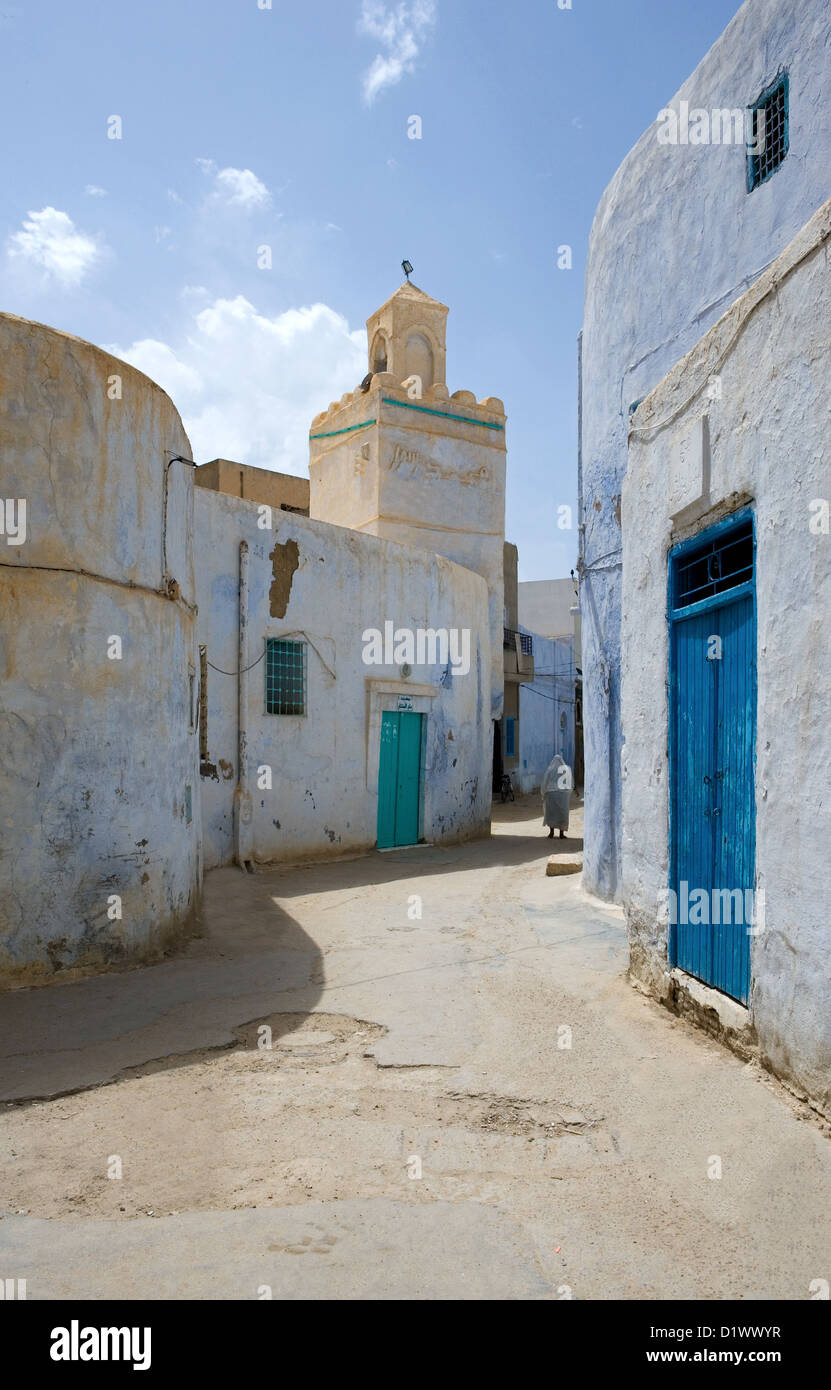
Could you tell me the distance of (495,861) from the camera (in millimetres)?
13023

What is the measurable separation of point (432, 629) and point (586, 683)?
5615mm

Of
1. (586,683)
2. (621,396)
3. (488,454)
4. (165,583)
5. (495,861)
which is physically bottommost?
(495,861)

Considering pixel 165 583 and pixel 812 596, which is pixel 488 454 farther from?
pixel 812 596

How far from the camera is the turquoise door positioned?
1379 centimetres

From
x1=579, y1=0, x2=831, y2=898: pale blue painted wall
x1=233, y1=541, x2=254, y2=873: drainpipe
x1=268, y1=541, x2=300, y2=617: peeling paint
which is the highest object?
x1=579, y1=0, x2=831, y2=898: pale blue painted wall

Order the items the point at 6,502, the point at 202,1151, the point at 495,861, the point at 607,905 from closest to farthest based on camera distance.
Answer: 1. the point at 202,1151
2. the point at 6,502
3. the point at 607,905
4. the point at 495,861

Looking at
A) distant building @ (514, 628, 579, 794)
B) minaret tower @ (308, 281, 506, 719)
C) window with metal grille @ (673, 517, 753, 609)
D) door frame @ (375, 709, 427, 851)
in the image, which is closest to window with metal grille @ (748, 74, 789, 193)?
window with metal grille @ (673, 517, 753, 609)

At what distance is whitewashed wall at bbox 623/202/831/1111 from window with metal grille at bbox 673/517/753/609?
140 millimetres

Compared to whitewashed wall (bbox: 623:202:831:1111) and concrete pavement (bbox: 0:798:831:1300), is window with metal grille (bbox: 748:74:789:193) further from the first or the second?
concrete pavement (bbox: 0:798:831:1300)

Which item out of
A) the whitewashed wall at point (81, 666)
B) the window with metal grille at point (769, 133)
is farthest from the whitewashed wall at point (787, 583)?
the whitewashed wall at point (81, 666)

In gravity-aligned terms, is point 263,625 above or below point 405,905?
above

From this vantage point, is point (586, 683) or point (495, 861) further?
point (495, 861)

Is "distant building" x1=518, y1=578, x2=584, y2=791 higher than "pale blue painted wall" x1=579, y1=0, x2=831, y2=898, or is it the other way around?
"pale blue painted wall" x1=579, y1=0, x2=831, y2=898
